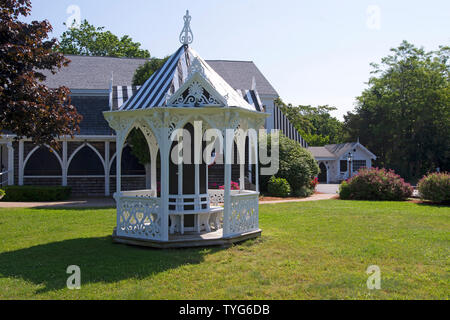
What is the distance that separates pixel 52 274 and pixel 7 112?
6425mm

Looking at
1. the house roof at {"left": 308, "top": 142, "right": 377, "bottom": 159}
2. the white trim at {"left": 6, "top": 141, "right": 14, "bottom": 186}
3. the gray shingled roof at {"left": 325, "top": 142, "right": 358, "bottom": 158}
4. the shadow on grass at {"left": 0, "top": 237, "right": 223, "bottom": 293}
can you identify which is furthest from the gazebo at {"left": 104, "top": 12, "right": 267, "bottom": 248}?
the gray shingled roof at {"left": 325, "top": 142, "right": 358, "bottom": 158}

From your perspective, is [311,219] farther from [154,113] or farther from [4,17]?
[4,17]

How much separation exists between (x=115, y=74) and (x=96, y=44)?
2081 centimetres

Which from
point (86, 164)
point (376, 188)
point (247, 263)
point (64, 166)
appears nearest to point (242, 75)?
point (86, 164)

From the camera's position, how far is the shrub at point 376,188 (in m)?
20.0

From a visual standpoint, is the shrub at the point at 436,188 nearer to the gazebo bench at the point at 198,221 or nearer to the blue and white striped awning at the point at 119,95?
the gazebo bench at the point at 198,221

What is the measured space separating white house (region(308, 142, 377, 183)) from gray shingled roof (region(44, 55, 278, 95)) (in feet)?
49.9

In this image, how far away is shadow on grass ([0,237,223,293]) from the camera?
21.6ft

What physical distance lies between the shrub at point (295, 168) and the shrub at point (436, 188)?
5980mm

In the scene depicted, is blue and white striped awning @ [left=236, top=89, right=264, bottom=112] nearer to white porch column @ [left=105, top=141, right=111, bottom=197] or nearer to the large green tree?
white porch column @ [left=105, top=141, right=111, bottom=197]

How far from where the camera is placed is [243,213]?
9.41 metres

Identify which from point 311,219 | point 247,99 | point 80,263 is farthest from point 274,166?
point 80,263

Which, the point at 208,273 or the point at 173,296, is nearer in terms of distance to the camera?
the point at 173,296

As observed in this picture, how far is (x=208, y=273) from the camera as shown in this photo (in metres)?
6.81
